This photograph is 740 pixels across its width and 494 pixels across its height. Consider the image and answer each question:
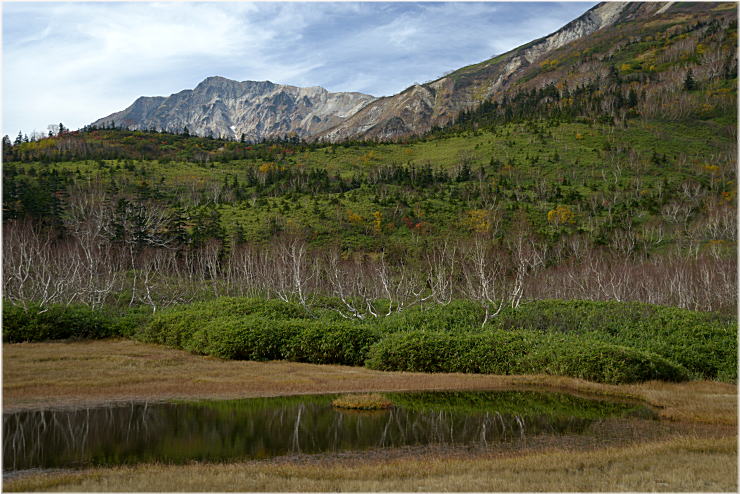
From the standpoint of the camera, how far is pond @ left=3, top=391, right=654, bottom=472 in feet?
36.1

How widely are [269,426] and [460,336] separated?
35.1 ft

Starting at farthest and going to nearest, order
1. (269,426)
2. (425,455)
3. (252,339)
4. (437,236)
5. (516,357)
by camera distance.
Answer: (437,236), (252,339), (516,357), (269,426), (425,455)

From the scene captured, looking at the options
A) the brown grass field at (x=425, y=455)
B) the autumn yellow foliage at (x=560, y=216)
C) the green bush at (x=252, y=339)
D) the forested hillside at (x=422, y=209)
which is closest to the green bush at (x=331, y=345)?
the green bush at (x=252, y=339)

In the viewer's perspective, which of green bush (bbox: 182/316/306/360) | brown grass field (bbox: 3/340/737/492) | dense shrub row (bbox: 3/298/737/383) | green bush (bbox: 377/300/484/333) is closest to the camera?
brown grass field (bbox: 3/340/737/492)

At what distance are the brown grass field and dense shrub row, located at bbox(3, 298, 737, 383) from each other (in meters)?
1.15

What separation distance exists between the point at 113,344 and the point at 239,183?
206 feet

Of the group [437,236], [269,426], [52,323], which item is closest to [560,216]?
[437,236]

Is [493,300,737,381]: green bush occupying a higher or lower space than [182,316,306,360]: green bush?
lower

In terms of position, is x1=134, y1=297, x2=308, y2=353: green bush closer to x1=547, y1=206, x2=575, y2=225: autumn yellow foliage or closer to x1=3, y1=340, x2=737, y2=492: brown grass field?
x1=3, y1=340, x2=737, y2=492: brown grass field

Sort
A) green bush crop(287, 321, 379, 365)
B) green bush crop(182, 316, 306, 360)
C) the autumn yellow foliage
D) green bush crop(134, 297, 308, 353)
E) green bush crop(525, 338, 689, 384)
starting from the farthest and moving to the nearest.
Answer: the autumn yellow foliage, green bush crop(134, 297, 308, 353), green bush crop(182, 316, 306, 360), green bush crop(287, 321, 379, 365), green bush crop(525, 338, 689, 384)

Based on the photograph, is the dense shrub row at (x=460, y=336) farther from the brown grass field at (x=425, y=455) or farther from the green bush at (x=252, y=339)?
the brown grass field at (x=425, y=455)

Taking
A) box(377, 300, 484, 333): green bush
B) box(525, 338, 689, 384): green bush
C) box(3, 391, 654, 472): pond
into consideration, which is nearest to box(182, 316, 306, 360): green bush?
box(377, 300, 484, 333): green bush

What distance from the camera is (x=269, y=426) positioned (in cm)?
1320

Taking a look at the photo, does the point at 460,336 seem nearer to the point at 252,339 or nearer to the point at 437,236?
the point at 252,339
